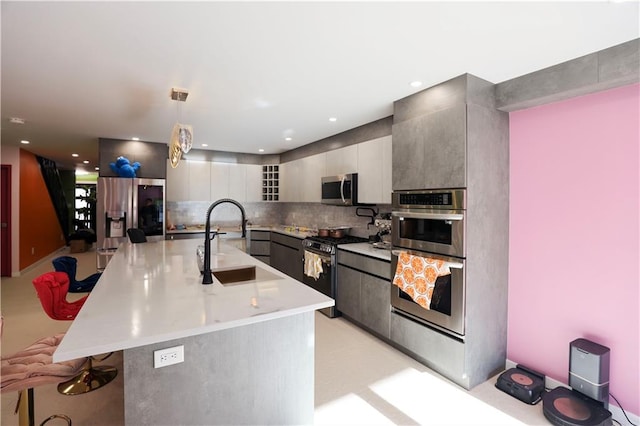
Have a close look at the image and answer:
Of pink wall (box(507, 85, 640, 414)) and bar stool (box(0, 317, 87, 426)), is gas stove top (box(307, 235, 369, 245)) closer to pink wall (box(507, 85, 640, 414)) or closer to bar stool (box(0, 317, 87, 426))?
pink wall (box(507, 85, 640, 414))

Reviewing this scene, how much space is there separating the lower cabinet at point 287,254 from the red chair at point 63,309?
2.80 meters

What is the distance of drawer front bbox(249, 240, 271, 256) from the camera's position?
6.28 metres

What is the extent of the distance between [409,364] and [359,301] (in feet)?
2.96

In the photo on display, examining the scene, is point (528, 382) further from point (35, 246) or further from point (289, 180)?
point (35, 246)

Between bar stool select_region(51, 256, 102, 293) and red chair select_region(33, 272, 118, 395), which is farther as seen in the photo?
bar stool select_region(51, 256, 102, 293)

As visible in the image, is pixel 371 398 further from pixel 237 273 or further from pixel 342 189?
pixel 342 189

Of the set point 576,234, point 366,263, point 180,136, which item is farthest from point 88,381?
point 576,234

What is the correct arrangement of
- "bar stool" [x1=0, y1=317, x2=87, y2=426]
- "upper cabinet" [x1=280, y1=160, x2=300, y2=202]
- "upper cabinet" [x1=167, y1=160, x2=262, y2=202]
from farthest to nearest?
"upper cabinet" [x1=167, y1=160, x2=262, y2=202] → "upper cabinet" [x1=280, y1=160, x2=300, y2=202] → "bar stool" [x1=0, y1=317, x2=87, y2=426]

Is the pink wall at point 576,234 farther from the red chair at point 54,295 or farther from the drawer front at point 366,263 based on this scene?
the red chair at point 54,295

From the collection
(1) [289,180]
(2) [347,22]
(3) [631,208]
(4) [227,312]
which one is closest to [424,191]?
(3) [631,208]

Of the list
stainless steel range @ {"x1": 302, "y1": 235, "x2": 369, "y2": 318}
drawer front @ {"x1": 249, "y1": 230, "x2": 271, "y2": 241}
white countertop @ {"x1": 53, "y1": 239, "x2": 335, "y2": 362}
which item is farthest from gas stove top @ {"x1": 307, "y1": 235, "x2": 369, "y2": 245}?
drawer front @ {"x1": 249, "y1": 230, "x2": 271, "y2": 241}

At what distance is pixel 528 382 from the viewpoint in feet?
8.14

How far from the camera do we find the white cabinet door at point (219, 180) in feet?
20.6

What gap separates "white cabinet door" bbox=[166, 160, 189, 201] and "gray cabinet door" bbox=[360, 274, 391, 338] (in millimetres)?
4037
